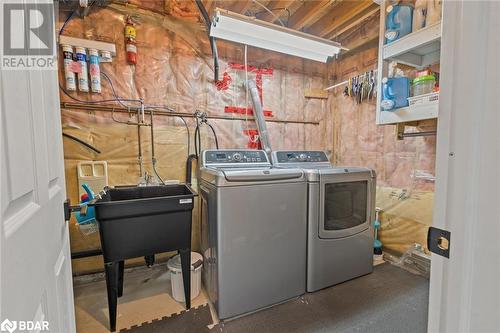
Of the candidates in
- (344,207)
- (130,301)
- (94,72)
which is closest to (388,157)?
(344,207)

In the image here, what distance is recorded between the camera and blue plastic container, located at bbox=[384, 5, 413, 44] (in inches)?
62.4

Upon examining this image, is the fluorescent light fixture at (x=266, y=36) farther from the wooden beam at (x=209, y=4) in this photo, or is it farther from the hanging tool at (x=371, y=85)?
the hanging tool at (x=371, y=85)

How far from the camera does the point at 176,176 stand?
2330mm

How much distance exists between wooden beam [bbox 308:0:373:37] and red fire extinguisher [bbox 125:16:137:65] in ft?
6.46

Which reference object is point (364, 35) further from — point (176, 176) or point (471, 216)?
point (471, 216)

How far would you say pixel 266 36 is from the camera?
76.9 inches

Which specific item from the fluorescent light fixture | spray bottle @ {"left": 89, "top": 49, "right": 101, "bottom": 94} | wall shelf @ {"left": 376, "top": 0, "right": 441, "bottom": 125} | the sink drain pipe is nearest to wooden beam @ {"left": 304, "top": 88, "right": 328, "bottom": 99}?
the fluorescent light fixture

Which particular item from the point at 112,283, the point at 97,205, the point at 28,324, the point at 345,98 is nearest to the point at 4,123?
the point at 28,324

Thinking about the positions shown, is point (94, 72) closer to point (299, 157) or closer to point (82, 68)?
point (82, 68)
